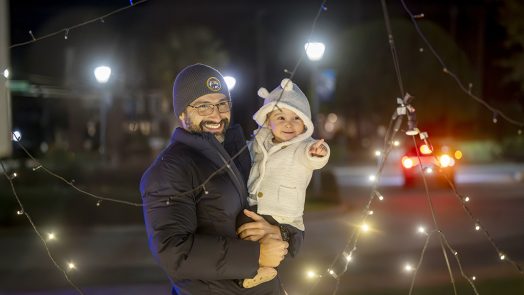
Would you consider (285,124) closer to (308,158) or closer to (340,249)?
(308,158)

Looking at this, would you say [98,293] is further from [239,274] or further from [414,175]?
[414,175]

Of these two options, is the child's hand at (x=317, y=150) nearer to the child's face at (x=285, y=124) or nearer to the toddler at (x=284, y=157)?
the toddler at (x=284, y=157)

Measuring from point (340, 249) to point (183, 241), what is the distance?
865cm

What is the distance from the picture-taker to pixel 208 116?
9.09ft

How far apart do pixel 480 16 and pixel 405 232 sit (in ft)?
39.5

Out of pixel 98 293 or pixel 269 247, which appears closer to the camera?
pixel 269 247

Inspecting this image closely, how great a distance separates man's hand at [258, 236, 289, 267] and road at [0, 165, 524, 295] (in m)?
4.18

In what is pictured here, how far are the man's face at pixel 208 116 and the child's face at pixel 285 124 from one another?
10.3 inches

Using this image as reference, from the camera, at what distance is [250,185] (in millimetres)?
2922

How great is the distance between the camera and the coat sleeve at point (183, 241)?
245cm

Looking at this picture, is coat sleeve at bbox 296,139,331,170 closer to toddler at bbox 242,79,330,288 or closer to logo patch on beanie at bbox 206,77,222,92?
toddler at bbox 242,79,330,288

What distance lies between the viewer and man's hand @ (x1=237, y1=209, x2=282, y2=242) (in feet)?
8.71

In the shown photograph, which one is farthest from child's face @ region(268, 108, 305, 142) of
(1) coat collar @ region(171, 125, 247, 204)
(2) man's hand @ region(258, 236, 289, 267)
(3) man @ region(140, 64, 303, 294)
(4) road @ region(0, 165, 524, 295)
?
(4) road @ region(0, 165, 524, 295)

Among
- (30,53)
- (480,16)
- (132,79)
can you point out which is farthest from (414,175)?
(30,53)
